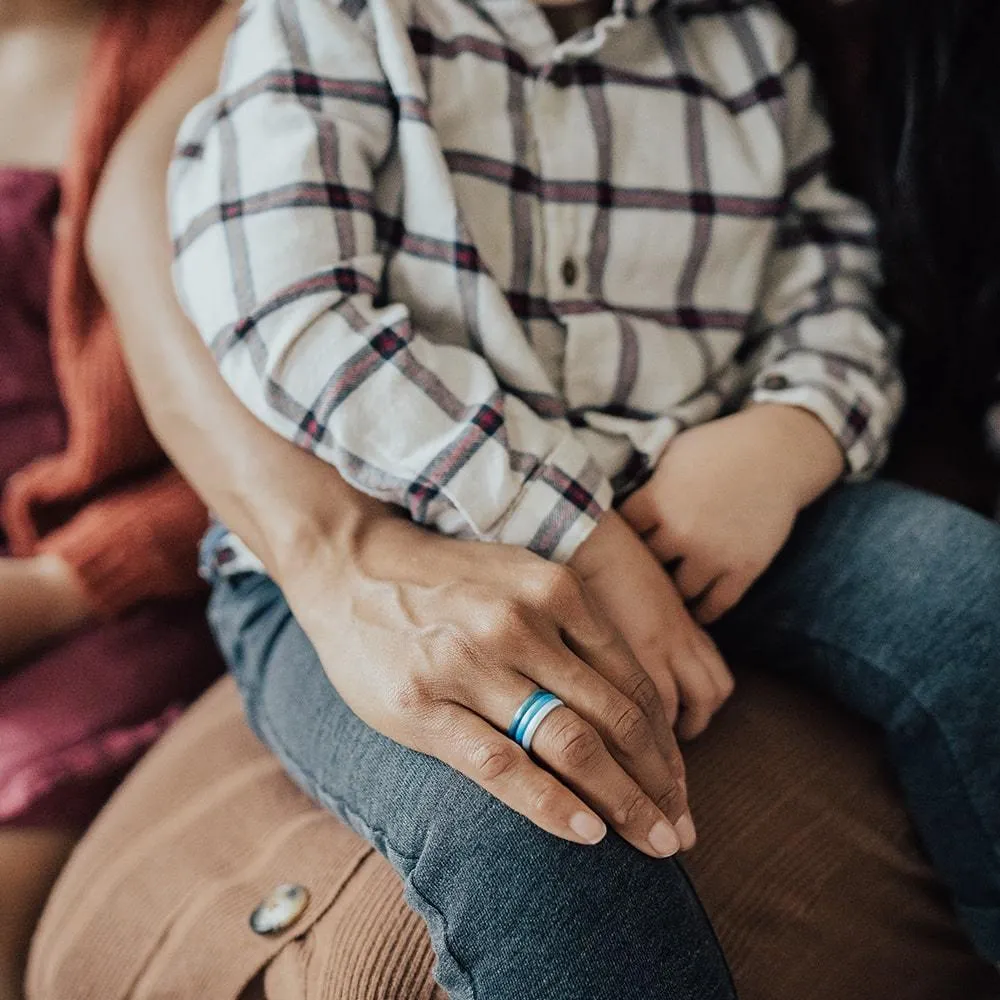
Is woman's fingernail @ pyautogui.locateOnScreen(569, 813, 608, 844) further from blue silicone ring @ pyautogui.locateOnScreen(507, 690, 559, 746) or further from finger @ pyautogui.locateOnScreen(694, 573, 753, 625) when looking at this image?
finger @ pyautogui.locateOnScreen(694, 573, 753, 625)

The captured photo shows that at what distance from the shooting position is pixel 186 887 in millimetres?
688

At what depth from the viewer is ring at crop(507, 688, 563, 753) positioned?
1.82 ft

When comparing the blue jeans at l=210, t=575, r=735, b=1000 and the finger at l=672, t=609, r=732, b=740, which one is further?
the finger at l=672, t=609, r=732, b=740

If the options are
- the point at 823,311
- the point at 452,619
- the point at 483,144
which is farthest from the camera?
the point at 823,311

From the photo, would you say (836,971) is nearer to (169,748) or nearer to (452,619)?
(452,619)

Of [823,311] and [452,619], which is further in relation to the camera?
[823,311]

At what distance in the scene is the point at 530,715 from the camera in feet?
1.83

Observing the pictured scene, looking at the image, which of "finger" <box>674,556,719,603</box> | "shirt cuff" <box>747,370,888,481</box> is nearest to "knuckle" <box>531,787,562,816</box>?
"finger" <box>674,556,719,603</box>

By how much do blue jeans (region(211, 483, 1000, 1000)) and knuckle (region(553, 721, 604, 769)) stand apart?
0.14 ft

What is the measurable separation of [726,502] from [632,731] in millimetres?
195

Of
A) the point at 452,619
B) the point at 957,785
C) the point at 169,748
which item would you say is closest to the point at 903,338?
the point at 957,785

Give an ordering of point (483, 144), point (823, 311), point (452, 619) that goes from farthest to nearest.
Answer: point (823, 311) < point (483, 144) < point (452, 619)

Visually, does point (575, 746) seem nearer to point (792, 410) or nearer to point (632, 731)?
point (632, 731)

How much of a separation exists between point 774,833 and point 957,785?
121 mm
